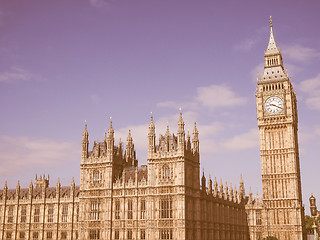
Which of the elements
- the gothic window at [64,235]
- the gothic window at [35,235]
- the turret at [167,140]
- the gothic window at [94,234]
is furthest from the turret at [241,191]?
the gothic window at [35,235]

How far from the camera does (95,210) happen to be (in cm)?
8488

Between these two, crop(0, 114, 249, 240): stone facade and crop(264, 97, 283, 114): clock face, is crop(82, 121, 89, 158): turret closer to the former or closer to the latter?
crop(0, 114, 249, 240): stone facade

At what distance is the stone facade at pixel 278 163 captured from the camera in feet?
352

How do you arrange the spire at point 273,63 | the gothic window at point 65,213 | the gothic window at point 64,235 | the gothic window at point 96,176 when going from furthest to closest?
the spire at point 273,63 < the gothic window at point 65,213 < the gothic window at point 64,235 < the gothic window at point 96,176

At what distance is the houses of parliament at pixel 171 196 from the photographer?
260 feet

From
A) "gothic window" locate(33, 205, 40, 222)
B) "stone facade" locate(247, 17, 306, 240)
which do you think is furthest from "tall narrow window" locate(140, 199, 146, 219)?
"stone facade" locate(247, 17, 306, 240)

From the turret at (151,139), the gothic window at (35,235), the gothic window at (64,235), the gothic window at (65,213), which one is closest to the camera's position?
the turret at (151,139)

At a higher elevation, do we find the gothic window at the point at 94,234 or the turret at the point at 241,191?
the turret at the point at 241,191

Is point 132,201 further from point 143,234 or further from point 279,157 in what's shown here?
point 279,157

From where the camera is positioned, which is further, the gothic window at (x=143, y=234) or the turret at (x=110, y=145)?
the turret at (x=110, y=145)

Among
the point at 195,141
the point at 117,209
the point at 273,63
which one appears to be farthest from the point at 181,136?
the point at 273,63

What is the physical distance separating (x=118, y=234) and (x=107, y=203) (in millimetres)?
6237

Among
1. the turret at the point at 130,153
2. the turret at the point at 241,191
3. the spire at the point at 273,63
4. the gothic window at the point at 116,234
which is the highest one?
the spire at the point at 273,63

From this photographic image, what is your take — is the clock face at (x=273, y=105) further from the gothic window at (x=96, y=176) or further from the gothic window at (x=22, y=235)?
the gothic window at (x=22, y=235)
